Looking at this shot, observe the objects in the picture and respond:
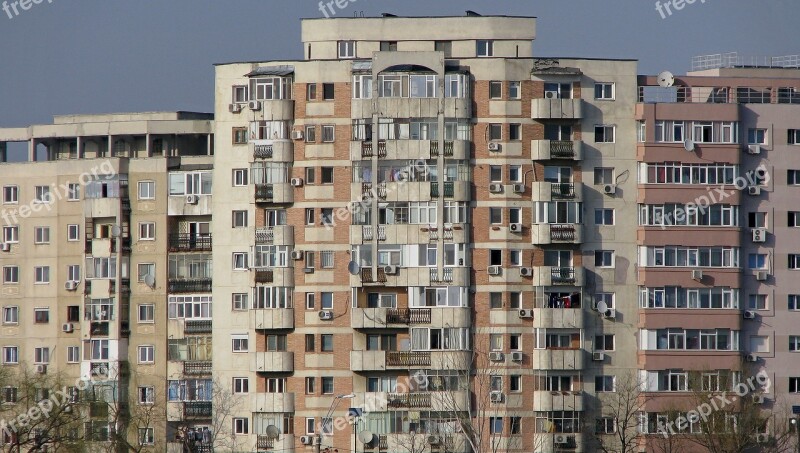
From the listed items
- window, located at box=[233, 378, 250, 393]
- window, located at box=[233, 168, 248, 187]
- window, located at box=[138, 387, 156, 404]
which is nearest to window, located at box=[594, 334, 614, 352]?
window, located at box=[233, 378, 250, 393]

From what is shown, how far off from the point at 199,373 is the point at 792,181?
35.0 m

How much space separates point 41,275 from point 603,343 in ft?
109

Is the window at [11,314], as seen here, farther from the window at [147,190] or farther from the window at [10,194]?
the window at [147,190]

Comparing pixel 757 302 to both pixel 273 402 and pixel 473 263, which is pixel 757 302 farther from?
pixel 273 402

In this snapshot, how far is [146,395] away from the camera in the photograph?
116625 millimetres

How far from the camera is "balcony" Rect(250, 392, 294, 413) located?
112 m

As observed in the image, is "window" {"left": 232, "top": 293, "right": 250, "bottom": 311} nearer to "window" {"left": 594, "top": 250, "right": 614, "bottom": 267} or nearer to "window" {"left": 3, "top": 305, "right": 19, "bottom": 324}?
"window" {"left": 3, "top": 305, "right": 19, "bottom": 324}

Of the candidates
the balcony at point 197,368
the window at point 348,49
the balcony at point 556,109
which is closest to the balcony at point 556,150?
the balcony at point 556,109

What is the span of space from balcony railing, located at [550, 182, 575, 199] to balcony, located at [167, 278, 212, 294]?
66.2ft

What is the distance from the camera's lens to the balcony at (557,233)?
11188cm

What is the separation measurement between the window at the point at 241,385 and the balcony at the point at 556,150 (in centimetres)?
2004

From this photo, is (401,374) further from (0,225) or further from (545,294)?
(0,225)

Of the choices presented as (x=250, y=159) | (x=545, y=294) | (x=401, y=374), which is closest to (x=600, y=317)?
(x=545, y=294)

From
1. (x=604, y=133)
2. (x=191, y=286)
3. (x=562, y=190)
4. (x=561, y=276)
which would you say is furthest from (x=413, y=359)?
(x=604, y=133)
